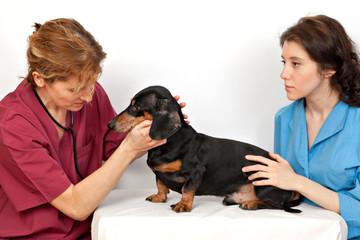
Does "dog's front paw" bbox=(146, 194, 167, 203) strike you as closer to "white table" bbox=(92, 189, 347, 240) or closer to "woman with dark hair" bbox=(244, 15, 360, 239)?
"white table" bbox=(92, 189, 347, 240)

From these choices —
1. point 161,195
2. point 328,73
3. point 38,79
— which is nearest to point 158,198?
point 161,195

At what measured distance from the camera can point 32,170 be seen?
1.46 m

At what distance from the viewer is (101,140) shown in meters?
1.85

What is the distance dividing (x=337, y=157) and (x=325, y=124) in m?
0.15

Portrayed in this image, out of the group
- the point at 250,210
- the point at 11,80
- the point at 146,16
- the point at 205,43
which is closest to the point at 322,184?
the point at 250,210

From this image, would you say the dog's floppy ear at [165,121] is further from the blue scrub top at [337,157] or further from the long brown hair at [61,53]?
the blue scrub top at [337,157]

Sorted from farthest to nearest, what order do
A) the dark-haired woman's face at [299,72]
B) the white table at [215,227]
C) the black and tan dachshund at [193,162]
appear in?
the dark-haired woman's face at [299,72] < the black and tan dachshund at [193,162] < the white table at [215,227]

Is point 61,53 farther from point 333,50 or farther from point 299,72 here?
point 333,50

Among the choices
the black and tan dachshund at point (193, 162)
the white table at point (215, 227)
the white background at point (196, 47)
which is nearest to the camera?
the white table at point (215, 227)

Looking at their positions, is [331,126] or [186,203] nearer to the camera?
[186,203]

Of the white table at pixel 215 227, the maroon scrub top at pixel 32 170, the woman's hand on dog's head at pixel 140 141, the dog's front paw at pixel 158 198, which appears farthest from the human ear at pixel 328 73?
the maroon scrub top at pixel 32 170

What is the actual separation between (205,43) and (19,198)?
1.18m

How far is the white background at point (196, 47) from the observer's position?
2.06m

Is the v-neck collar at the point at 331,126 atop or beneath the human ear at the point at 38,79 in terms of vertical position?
beneath
